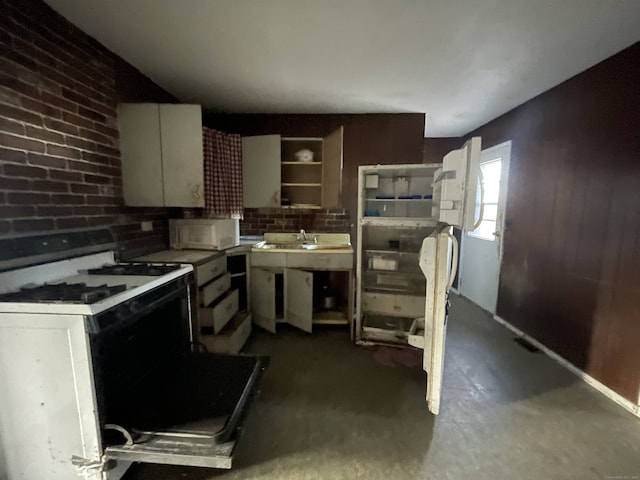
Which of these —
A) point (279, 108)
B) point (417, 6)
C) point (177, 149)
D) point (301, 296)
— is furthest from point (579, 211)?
point (177, 149)

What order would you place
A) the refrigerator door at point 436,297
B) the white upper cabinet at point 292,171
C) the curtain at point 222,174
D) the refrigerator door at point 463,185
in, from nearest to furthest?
1. the refrigerator door at point 463,185
2. the refrigerator door at point 436,297
3. the curtain at point 222,174
4. the white upper cabinet at point 292,171

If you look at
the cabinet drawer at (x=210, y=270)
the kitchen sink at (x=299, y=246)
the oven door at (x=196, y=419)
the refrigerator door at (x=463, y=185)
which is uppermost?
the refrigerator door at (x=463, y=185)

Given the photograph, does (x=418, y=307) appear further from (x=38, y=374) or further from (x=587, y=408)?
(x=38, y=374)

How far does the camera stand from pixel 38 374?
3.62 ft

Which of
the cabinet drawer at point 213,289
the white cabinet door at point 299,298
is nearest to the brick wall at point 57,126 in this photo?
the cabinet drawer at point 213,289

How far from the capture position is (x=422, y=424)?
66.5 inches

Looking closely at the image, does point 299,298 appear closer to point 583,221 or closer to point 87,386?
point 87,386

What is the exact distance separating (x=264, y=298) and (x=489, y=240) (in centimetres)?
274

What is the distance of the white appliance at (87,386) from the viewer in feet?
3.54

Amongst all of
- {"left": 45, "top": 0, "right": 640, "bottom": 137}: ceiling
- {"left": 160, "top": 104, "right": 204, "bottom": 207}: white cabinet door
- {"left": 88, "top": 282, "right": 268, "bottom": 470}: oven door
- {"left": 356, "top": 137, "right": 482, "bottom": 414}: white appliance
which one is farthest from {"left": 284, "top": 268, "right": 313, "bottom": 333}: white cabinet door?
{"left": 45, "top": 0, "right": 640, "bottom": 137}: ceiling

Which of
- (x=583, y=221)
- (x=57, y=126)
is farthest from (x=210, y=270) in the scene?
(x=583, y=221)

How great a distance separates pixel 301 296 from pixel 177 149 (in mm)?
1625

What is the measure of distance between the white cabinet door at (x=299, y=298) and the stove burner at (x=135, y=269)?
121 centimetres

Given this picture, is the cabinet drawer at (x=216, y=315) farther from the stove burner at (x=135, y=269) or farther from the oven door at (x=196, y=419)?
the stove burner at (x=135, y=269)
